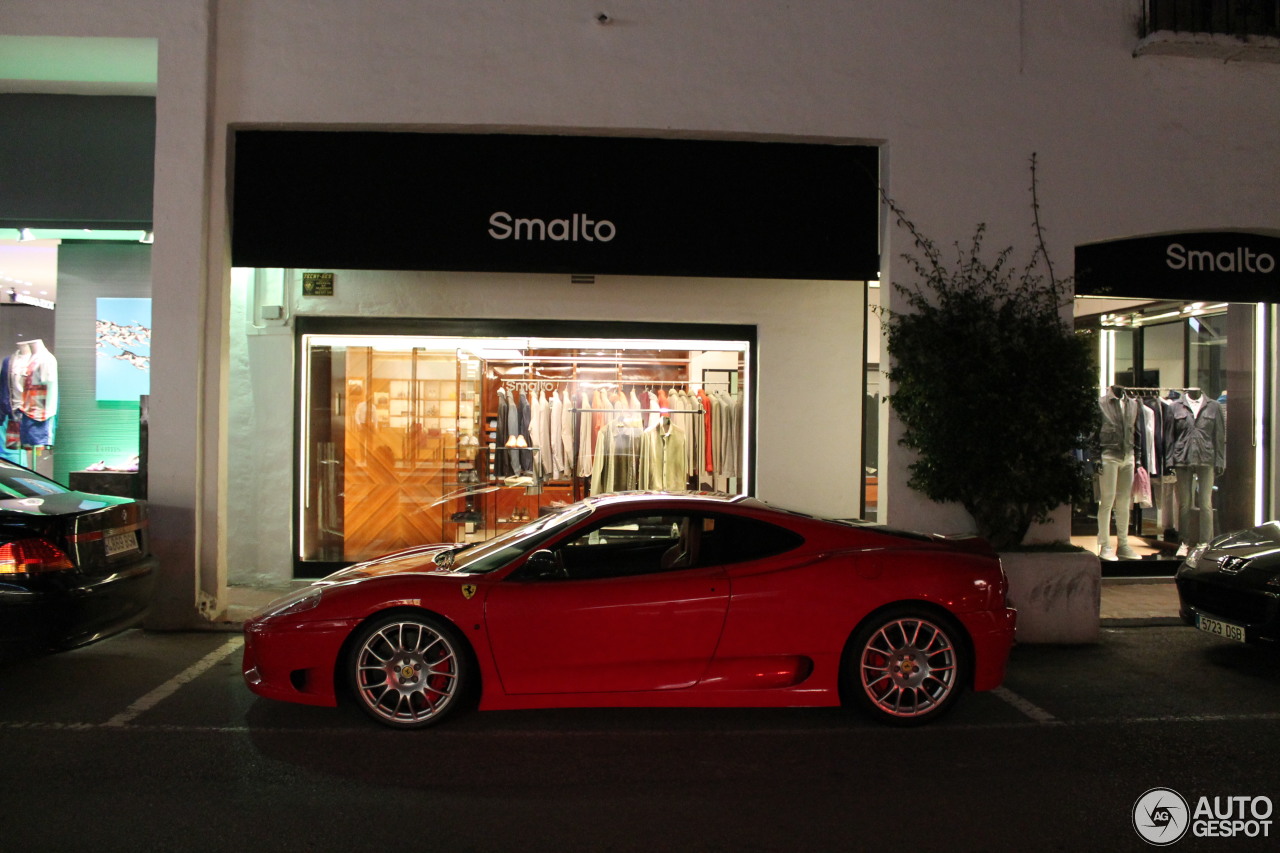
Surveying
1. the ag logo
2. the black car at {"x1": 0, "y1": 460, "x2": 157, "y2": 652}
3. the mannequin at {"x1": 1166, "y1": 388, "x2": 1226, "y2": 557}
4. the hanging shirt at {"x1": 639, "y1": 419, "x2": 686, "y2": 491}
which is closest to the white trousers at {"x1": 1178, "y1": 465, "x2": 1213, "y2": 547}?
the mannequin at {"x1": 1166, "y1": 388, "x2": 1226, "y2": 557}

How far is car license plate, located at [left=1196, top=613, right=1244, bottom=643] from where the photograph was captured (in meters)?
5.89

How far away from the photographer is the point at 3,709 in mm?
5051

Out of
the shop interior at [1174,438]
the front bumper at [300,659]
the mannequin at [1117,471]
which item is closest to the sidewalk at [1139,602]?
the shop interior at [1174,438]

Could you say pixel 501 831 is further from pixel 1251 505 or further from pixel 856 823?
pixel 1251 505

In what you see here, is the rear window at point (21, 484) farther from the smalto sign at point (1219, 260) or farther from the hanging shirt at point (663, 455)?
the smalto sign at point (1219, 260)

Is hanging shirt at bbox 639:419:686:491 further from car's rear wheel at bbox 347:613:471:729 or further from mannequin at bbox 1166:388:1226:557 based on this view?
mannequin at bbox 1166:388:1226:557

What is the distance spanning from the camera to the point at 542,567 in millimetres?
4738

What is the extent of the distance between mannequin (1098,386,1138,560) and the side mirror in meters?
7.99

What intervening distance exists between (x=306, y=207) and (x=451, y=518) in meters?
4.11

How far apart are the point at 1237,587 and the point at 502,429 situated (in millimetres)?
7378

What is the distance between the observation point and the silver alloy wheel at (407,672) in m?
4.67

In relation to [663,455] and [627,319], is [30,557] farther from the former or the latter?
[663,455]

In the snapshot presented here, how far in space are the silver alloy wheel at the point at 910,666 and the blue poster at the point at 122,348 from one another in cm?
910

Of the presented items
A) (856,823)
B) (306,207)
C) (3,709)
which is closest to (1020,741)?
(856,823)
